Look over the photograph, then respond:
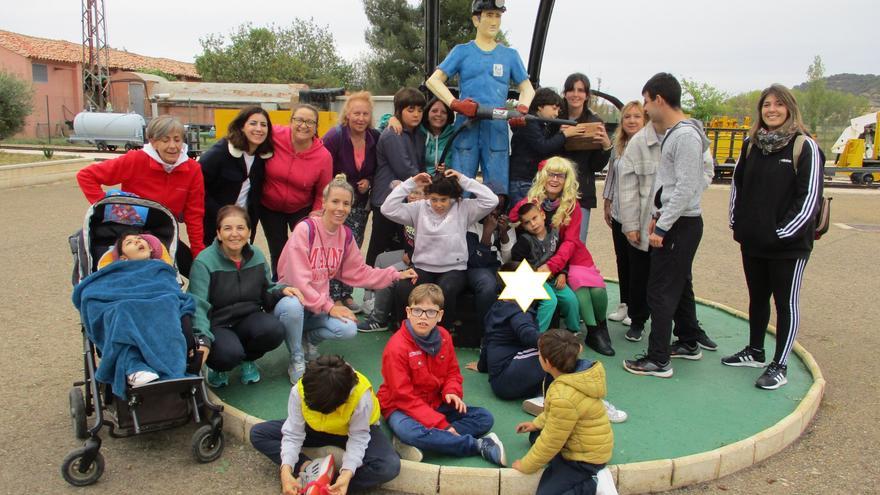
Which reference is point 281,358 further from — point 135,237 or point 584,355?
point 584,355

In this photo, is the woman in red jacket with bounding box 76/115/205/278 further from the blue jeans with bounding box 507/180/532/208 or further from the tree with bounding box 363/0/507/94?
the tree with bounding box 363/0/507/94

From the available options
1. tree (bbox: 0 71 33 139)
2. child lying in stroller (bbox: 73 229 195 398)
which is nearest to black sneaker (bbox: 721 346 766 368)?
child lying in stroller (bbox: 73 229 195 398)

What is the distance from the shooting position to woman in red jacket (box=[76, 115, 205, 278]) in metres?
4.20

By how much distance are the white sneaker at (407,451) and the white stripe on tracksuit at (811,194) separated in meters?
2.64

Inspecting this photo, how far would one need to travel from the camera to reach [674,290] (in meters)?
4.38

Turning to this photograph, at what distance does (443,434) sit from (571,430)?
70cm

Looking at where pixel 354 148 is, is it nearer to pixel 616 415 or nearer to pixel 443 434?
pixel 443 434

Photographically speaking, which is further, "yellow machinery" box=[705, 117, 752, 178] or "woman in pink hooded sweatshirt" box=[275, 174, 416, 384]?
"yellow machinery" box=[705, 117, 752, 178]

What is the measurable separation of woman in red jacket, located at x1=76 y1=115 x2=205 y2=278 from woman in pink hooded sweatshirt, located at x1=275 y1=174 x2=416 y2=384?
0.69 metres

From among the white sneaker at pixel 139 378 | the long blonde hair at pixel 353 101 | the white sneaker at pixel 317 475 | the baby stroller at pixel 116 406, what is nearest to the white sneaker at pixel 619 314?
the long blonde hair at pixel 353 101

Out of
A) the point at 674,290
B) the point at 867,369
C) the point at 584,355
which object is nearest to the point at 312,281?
the point at 584,355

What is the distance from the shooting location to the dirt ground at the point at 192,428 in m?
3.35

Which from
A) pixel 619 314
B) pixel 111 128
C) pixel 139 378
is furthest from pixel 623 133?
pixel 111 128

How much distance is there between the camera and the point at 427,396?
12.2 feet
